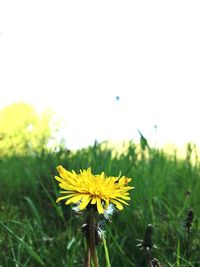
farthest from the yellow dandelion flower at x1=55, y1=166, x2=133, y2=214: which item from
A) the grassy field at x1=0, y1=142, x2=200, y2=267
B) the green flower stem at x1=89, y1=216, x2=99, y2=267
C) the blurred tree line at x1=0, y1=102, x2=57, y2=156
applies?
the blurred tree line at x1=0, y1=102, x2=57, y2=156

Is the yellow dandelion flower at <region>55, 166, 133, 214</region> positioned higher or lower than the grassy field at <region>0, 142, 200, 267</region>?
higher

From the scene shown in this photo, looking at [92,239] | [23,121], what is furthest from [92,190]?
[23,121]

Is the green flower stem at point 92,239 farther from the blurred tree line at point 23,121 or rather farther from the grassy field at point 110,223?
the blurred tree line at point 23,121

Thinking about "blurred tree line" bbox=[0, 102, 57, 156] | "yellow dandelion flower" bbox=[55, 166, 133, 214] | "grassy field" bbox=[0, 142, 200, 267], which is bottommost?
"grassy field" bbox=[0, 142, 200, 267]

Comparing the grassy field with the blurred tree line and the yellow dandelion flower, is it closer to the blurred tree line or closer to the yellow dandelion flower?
the yellow dandelion flower

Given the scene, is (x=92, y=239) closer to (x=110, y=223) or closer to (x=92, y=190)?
(x=92, y=190)

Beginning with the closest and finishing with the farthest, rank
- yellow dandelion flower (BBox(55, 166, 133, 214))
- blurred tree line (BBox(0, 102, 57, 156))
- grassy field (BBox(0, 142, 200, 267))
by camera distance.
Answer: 1. yellow dandelion flower (BBox(55, 166, 133, 214))
2. grassy field (BBox(0, 142, 200, 267))
3. blurred tree line (BBox(0, 102, 57, 156))

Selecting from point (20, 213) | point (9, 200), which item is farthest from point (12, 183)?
point (20, 213)

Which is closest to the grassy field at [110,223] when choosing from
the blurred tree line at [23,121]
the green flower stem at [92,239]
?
the green flower stem at [92,239]
